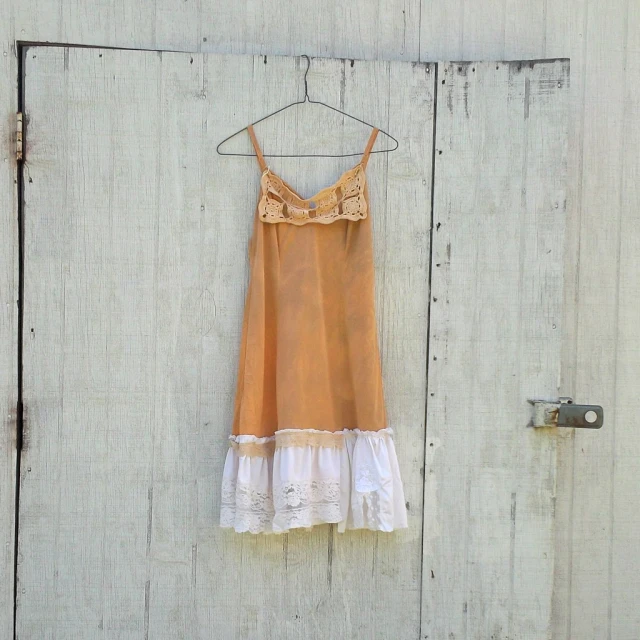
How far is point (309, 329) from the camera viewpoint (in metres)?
1.83

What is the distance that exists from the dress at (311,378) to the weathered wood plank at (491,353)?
0.18m

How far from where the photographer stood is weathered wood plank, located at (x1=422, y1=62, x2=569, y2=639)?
1895 mm

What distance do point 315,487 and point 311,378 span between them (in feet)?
0.84

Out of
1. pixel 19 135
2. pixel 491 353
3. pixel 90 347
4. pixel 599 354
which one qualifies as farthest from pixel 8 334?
pixel 599 354

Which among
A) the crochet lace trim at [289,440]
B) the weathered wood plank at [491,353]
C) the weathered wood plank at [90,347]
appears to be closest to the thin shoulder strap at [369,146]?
the weathered wood plank at [491,353]

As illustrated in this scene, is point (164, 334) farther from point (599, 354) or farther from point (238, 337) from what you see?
A: point (599, 354)

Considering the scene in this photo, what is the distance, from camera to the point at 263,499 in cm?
180

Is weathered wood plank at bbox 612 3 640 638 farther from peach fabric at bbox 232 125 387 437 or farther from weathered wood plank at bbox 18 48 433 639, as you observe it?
peach fabric at bbox 232 125 387 437

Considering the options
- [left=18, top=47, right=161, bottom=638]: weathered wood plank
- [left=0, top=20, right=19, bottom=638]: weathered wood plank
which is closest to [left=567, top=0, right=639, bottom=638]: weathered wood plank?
[left=18, top=47, right=161, bottom=638]: weathered wood plank

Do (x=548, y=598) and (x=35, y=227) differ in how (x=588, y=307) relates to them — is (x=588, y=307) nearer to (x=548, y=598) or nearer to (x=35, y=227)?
(x=548, y=598)

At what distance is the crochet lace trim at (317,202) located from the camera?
72.4 inches

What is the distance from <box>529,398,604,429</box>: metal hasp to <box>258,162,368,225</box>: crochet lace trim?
65 cm

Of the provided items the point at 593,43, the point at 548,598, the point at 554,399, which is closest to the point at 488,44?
the point at 593,43

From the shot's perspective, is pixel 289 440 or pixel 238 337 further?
pixel 238 337
